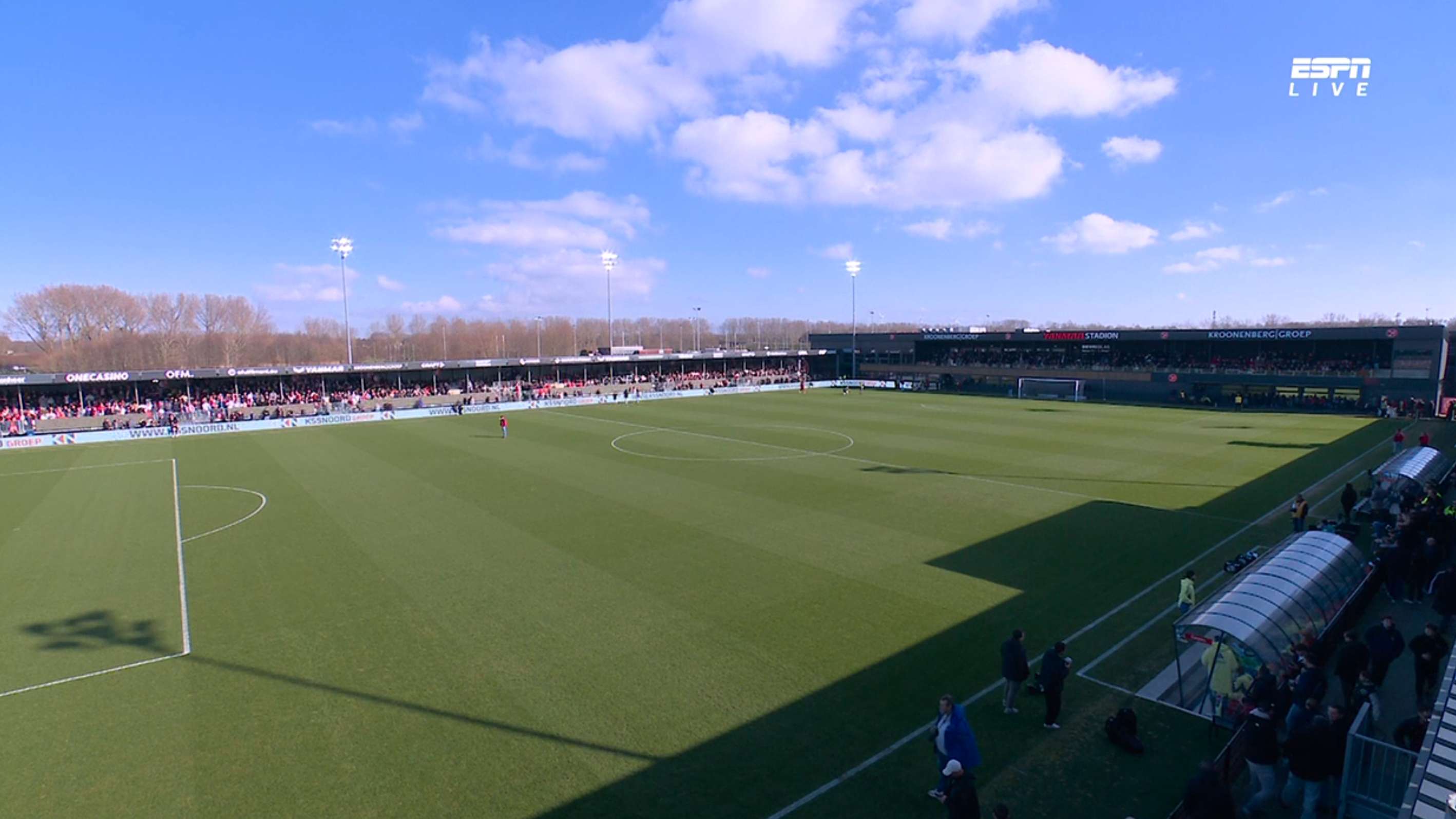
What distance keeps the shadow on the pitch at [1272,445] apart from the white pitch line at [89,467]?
177 feet

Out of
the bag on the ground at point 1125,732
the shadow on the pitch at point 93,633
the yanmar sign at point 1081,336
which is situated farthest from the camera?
the yanmar sign at point 1081,336

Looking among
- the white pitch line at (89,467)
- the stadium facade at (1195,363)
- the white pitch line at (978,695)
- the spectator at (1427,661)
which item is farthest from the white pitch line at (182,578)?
the stadium facade at (1195,363)

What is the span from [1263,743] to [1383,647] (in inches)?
147

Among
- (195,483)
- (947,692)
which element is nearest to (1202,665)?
(947,692)

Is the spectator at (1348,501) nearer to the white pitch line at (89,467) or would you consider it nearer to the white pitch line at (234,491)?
the white pitch line at (234,491)

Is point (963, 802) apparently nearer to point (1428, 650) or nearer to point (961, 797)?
point (961, 797)

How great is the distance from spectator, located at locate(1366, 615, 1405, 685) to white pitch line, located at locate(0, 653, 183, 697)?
19.4 m

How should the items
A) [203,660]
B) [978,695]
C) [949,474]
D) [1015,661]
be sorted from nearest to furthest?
[1015,661], [978,695], [203,660], [949,474]

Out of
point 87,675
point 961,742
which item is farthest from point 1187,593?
point 87,675

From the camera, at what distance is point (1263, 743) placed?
7730 mm

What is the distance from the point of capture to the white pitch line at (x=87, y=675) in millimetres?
11344

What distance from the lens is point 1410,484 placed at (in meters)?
18.3

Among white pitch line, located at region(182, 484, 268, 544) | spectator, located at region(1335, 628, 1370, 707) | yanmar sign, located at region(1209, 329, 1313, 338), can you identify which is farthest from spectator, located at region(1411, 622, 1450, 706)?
yanmar sign, located at region(1209, 329, 1313, 338)

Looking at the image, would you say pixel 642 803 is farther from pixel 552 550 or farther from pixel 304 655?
pixel 552 550
